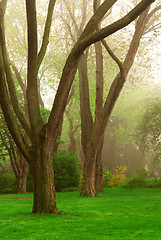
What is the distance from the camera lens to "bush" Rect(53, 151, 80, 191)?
23.5m

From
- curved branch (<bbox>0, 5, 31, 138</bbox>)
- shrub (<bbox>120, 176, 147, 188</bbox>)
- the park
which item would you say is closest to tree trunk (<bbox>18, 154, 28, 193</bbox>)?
the park

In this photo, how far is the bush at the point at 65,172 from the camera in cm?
2355

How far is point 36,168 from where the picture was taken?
28.9ft

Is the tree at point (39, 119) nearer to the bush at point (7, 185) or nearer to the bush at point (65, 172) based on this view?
the bush at point (65, 172)

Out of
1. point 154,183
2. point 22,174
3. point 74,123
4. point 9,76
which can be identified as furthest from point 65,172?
point 9,76

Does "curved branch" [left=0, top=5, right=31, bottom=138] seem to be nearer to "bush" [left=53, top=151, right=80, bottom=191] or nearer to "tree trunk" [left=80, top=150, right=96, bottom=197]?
"tree trunk" [left=80, top=150, right=96, bottom=197]

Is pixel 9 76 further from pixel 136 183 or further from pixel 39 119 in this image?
pixel 136 183

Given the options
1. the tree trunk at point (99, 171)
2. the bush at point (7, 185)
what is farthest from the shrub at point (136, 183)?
the bush at point (7, 185)

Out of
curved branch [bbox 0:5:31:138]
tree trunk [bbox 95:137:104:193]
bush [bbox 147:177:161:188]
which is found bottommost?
bush [bbox 147:177:161:188]

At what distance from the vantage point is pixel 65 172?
23.8 m

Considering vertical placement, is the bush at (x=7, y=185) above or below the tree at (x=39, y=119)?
below

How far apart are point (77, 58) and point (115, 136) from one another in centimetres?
3046

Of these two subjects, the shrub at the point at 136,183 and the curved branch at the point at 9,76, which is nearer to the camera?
the curved branch at the point at 9,76

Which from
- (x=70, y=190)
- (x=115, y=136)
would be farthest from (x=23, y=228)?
(x=115, y=136)
